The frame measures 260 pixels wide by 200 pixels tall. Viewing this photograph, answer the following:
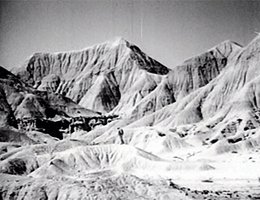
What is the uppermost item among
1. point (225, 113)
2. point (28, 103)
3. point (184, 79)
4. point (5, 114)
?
point (184, 79)

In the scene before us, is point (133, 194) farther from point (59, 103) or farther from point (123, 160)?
point (59, 103)

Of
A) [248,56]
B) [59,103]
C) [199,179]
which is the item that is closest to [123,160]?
[199,179]

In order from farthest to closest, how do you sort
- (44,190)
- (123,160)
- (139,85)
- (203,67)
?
(139,85) → (203,67) → (123,160) → (44,190)

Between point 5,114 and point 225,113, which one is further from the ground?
point 225,113

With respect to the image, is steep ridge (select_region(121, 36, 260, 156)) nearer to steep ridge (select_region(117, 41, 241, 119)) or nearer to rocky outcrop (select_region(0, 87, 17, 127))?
steep ridge (select_region(117, 41, 241, 119))

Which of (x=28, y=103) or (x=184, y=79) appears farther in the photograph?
(x=184, y=79)

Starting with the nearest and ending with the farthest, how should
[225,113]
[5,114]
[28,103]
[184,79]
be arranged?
1. [225,113]
2. [5,114]
3. [28,103]
4. [184,79]

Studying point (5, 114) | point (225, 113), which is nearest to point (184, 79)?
point (225, 113)

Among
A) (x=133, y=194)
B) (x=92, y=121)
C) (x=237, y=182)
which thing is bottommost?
(x=92, y=121)

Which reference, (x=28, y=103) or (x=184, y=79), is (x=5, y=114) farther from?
(x=184, y=79)

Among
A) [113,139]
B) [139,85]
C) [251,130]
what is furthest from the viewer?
[139,85]

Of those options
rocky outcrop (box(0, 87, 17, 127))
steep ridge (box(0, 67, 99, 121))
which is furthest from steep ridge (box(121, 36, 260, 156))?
rocky outcrop (box(0, 87, 17, 127))
